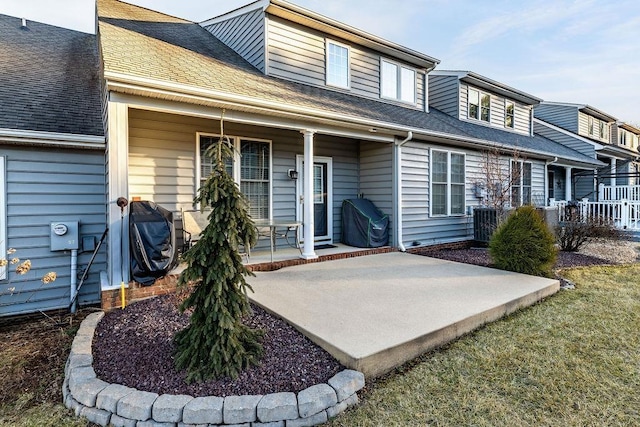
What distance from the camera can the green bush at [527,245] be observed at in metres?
5.22

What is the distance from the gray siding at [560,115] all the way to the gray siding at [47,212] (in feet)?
56.5

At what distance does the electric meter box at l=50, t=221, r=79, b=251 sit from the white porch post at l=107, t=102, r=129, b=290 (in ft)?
3.98

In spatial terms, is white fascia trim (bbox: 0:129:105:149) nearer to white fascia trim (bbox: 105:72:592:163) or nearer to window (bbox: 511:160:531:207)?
white fascia trim (bbox: 105:72:592:163)

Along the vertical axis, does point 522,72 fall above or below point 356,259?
above

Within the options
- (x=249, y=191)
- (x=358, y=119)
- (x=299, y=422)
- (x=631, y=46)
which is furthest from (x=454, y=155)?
(x=631, y=46)

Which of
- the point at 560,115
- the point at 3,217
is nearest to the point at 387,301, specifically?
the point at 3,217

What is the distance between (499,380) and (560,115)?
17.9 metres

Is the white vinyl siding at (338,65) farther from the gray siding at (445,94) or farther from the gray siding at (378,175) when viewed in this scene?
the gray siding at (445,94)

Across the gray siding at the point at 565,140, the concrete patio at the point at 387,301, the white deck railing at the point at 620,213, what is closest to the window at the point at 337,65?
the concrete patio at the point at 387,301

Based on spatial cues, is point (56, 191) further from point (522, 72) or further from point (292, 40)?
point (522, 72)

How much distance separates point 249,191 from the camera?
20.6 feet

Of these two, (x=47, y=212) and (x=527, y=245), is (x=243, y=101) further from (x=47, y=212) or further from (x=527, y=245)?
(x=527, y=245)

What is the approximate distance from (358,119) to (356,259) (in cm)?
252

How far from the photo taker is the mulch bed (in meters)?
2.40
